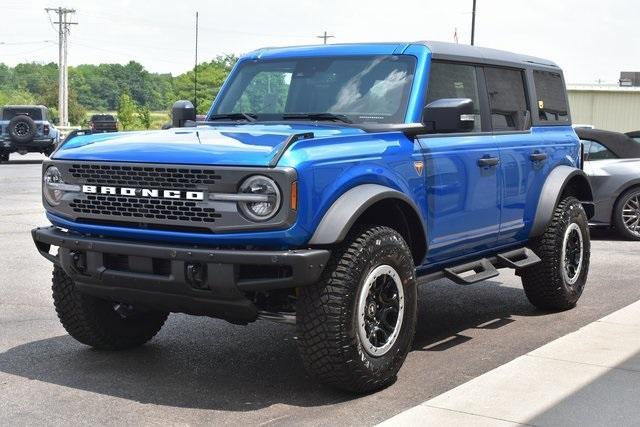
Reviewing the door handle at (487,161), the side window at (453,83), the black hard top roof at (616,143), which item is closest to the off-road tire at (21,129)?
the black hard top roof at (616,143)

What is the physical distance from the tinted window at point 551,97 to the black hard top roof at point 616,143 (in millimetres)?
4660

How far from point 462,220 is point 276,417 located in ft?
6.80

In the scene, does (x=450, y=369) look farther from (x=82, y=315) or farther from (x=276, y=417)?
(x=82, y=315)

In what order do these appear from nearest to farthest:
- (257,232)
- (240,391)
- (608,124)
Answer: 1. (257,232)
2. (240,391)
3. (608,124)

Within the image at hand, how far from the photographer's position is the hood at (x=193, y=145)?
4.99 meters

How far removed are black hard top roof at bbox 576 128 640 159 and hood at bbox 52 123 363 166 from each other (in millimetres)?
7803

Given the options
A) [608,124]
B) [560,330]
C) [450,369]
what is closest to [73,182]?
[450,369]

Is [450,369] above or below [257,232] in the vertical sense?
below

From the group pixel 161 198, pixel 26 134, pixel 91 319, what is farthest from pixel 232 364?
pixel 26 134

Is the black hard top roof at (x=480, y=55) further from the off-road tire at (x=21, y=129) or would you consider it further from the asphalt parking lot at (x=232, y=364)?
the off-road tire at (x=21, y=129)

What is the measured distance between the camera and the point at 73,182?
18.3 ft

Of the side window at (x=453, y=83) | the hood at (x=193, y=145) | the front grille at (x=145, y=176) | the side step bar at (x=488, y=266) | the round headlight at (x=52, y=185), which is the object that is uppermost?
the side window at (x=453, y=83)

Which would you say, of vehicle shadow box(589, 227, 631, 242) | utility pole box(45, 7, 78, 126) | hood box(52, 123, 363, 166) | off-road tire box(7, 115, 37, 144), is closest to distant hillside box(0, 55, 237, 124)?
utility pole box(45, 7, 78, 126)

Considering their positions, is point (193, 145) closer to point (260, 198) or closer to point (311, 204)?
point (260, 198)
